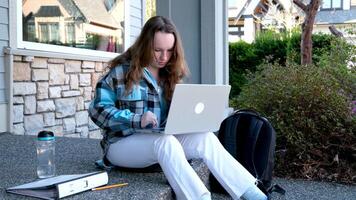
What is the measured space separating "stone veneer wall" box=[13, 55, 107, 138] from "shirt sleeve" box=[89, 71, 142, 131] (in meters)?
2.06

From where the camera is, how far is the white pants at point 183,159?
90.0 inches

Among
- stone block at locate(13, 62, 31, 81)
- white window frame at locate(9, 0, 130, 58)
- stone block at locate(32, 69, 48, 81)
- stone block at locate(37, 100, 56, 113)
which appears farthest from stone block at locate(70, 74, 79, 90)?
stone block at locate(13, 62, 31, 81)

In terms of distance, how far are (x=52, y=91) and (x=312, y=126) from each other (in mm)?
2490

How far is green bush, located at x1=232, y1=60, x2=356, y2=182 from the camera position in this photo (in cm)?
384

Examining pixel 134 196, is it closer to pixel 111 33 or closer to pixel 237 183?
pixel 237 183

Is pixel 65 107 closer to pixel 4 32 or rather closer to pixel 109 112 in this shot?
pixel 4 32

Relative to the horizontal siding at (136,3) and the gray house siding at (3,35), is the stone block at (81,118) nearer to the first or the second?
the gray house siding at (3,35)

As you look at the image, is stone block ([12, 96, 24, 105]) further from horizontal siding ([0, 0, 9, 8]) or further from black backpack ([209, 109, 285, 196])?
black backpack ([209, 109, 285, 196])

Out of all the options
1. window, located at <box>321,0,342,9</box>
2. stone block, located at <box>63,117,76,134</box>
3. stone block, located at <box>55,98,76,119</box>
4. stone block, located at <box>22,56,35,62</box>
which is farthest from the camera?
window, located at <box>321,0,342,9</box>

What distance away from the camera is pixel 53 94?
15.9ft

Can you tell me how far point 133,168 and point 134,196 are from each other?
46 cm

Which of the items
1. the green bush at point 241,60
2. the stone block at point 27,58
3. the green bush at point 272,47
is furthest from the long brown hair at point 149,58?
the green bush at point 272,47

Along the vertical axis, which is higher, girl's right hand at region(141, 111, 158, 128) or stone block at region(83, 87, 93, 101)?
stone block at region(83, 87, 93, 101)

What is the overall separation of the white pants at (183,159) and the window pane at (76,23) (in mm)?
2403
